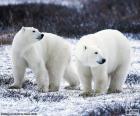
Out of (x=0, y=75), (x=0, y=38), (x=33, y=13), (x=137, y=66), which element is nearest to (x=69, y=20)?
(x=33, y=13)

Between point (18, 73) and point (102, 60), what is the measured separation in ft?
6.11

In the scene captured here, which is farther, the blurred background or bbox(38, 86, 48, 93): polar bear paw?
the blurred background

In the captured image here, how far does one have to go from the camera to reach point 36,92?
844 centimetres

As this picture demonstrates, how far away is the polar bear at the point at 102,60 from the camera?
7.82 m

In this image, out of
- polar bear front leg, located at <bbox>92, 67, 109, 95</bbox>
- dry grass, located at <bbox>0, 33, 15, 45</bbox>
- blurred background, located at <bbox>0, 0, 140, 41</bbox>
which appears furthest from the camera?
blurred background, located at <bbox>0, 0, 140, 41</bbox>

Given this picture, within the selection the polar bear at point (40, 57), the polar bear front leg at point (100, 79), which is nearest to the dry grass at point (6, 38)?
the polar bear at point (40, 57)

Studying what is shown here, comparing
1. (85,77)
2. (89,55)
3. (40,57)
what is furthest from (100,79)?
(40,57)

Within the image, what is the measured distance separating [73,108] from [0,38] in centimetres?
995

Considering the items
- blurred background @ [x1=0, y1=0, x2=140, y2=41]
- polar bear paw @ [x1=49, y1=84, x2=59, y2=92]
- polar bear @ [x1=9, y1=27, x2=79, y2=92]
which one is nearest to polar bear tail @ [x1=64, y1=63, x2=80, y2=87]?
polar bear @ [x1=9, y1=27, x2=79, y2=92]

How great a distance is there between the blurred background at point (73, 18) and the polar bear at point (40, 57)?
764 cm

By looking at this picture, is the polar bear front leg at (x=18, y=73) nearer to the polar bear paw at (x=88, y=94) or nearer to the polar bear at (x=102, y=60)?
the polar bear at (x=102, y=60)

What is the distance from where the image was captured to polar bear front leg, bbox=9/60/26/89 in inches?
343

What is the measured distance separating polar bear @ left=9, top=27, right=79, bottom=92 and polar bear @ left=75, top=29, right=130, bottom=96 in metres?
0.84

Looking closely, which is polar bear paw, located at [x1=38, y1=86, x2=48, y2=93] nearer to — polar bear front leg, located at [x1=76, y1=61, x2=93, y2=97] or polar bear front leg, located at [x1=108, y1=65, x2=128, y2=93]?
polar bear front leg, located at [x1=76, y1=61, x2=93, y2=97]
